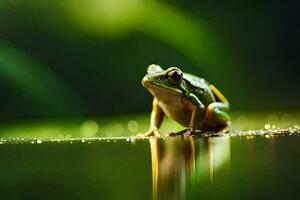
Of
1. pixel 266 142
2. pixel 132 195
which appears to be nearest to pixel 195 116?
pixel 266 142

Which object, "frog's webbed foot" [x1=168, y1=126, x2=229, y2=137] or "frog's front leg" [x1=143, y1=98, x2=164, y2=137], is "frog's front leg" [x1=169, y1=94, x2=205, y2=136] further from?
"frog's front leg" [x1=143, y1=98, x2=164, y2=137]

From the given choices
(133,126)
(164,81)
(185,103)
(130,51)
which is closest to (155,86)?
(164,81)

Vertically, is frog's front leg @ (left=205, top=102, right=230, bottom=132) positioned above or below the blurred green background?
below

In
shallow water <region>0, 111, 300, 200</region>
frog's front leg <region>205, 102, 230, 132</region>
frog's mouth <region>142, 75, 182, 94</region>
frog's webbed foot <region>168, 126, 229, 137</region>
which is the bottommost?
shallow water <region>0, 111, 300, 200</region>

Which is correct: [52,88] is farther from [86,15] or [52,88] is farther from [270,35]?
[270,35]

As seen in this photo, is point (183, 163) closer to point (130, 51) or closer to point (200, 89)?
point (200, 89)

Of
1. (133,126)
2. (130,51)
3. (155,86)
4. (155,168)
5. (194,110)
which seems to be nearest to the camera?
(155,168)

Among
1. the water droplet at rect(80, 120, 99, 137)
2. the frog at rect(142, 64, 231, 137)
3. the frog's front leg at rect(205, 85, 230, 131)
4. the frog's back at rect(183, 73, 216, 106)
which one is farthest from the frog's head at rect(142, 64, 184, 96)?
the water droplet at rect(80, 120, 99, 137)
